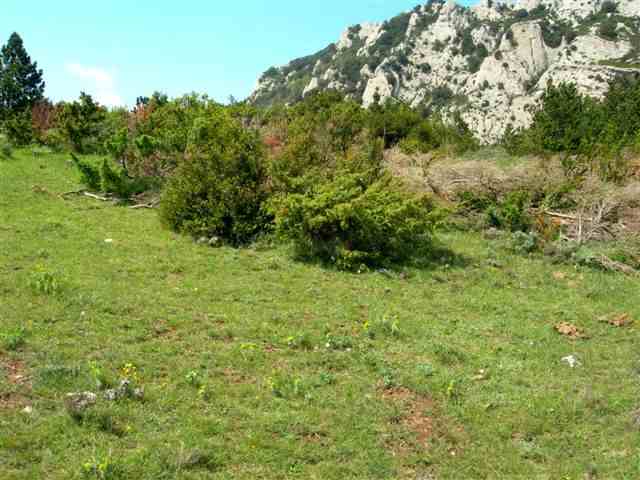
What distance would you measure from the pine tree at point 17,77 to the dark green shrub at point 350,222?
27541 mm

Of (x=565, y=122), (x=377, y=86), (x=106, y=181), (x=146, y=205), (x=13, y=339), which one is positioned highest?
(x=377, y=86)

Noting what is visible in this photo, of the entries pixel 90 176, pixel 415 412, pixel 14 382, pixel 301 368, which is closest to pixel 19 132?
pixel 90 176

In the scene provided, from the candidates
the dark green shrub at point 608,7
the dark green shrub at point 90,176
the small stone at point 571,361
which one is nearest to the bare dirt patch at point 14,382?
the small stone at point 571,361

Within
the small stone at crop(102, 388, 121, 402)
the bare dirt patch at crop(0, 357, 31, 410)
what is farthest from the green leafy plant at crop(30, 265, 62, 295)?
the small stone at crop(102, 388, 121, 402)

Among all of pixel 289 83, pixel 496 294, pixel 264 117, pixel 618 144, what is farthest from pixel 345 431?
pixel 289 83

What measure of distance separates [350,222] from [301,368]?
4.72 meters

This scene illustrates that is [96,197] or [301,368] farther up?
[96,197]

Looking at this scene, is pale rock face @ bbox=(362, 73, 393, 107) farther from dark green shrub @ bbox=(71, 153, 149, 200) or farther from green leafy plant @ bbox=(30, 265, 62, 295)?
green leafy plant @ bbox=(30, 265, 62, 295)

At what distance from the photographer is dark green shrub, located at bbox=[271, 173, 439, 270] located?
10547 mm

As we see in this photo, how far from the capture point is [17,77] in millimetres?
36344

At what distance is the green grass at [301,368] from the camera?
4.77 metres

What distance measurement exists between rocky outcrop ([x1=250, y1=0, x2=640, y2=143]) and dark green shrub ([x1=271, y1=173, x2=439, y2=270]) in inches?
1699

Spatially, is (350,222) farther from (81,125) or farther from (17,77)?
(17,77)

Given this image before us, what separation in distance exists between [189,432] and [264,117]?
59.1 ft
